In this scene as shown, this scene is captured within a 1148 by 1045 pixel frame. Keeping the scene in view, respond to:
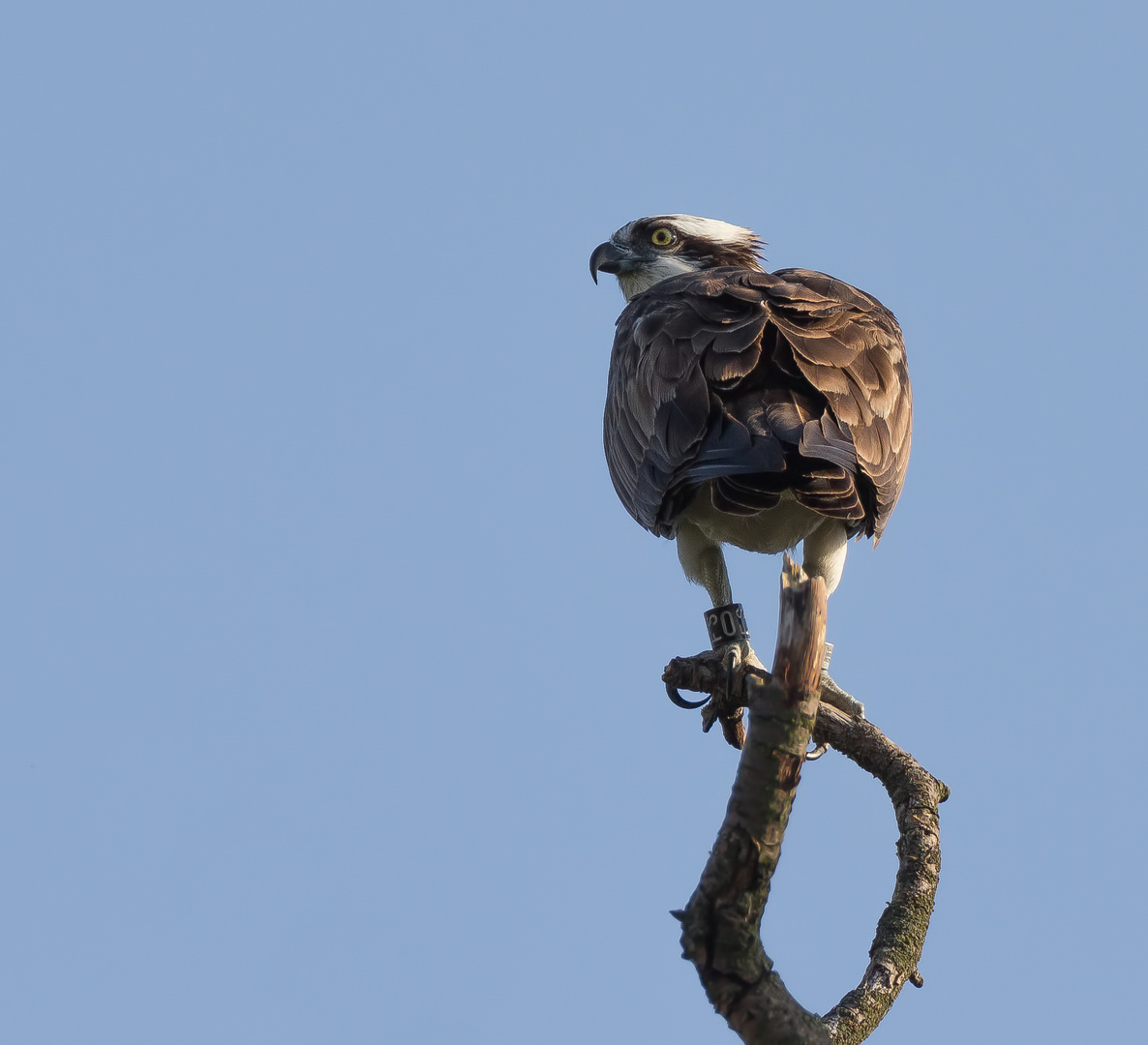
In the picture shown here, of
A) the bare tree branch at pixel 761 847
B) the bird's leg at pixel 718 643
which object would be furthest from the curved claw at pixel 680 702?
the bare tree branch at pixel 761 847

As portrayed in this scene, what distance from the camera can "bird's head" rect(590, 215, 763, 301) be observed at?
1075cm

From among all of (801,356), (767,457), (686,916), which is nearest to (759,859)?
(686,916)

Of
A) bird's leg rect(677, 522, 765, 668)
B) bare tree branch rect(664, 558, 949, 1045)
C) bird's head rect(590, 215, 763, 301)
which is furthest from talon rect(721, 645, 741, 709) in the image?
bird's head rect(590, 215, 763, 301)

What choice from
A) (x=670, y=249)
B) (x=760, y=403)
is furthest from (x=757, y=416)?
(x=670, y=249)

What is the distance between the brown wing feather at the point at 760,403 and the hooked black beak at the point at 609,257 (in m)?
2.59

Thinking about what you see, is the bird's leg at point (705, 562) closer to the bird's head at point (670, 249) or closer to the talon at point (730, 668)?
the talon at point (730, 668)

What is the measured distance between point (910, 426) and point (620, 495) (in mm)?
1728

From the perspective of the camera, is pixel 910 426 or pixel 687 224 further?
pixel 687 224

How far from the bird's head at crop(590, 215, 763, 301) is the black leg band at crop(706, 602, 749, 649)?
12.4 feet

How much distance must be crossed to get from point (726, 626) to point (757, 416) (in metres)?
1.46

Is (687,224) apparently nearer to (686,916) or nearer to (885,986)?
(885,986)

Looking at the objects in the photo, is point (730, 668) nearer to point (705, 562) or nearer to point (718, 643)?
point (718, 643)

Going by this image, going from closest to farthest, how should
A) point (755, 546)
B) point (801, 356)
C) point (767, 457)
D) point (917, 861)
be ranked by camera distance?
point (917, 861), point (767, 457), point (801, 356), point (755, 546)

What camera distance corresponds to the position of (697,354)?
731 centimetres
